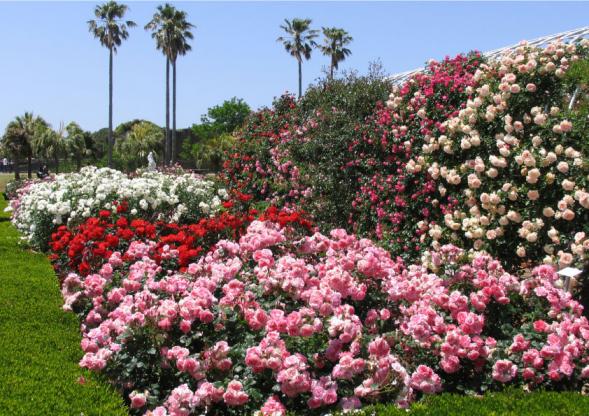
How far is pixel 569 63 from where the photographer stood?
663 centimetres

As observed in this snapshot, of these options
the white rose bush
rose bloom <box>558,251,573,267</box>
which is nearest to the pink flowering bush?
the white rose bush

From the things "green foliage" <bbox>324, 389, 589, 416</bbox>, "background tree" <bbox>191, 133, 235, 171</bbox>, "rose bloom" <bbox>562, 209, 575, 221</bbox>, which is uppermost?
"background tree" <bbox>191, 133, 235, 171</bbox>

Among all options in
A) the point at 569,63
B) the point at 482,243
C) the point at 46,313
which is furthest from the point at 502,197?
the point at 46,313

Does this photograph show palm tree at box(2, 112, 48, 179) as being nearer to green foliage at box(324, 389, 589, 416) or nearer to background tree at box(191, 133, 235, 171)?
background tree at box(191, 133, 235, 171)

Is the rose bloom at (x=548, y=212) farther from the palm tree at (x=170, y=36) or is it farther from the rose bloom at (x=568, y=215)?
the palm tree at (x=170, y=36)

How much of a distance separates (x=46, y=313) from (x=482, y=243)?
391 centimetres

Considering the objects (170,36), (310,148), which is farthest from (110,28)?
(310,148)

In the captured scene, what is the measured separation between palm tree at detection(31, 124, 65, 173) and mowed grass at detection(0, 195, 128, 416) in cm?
4531

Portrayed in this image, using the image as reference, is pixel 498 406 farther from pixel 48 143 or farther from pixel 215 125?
pixel 215 125

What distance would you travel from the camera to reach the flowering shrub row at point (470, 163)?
608 centimetres

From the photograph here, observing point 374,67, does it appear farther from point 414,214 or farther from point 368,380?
point 368,380

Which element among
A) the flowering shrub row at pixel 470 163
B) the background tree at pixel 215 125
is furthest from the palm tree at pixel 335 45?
the flowering shrub row at pixel 470 163

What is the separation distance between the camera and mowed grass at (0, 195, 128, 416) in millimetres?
3518

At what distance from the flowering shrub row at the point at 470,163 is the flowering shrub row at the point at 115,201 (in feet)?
5.40
